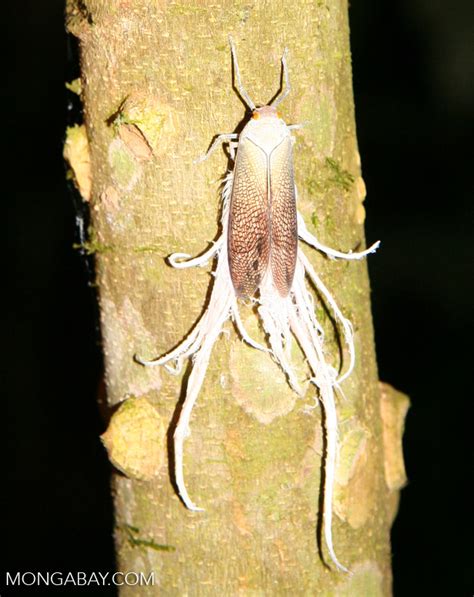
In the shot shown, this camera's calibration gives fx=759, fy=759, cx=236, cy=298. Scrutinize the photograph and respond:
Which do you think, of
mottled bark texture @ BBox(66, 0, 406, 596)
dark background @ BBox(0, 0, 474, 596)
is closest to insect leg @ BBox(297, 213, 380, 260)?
mottled bark texture @ BBox(66, 0, 406, 596)

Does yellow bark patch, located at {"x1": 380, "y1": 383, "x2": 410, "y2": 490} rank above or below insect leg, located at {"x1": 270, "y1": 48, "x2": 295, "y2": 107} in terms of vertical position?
below

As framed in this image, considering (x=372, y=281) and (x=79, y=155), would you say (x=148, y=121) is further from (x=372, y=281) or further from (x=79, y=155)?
(x=372, y=281)

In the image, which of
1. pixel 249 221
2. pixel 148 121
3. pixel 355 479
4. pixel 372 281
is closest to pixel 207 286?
pixel 249 221

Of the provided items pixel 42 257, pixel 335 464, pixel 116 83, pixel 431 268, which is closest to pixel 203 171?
pixel 116 83

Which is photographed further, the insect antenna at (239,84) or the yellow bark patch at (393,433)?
the yellow bark patch at (393,433)

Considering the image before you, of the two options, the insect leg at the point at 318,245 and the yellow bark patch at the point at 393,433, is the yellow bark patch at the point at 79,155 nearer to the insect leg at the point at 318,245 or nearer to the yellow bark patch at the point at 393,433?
the insect leg at the point at 318,245

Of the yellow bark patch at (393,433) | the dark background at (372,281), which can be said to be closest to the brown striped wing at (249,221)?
the yellow bark patch at (393,433)

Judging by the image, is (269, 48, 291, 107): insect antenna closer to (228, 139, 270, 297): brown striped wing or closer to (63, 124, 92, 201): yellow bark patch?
(228, 139, 270, 297): brown striped wing
